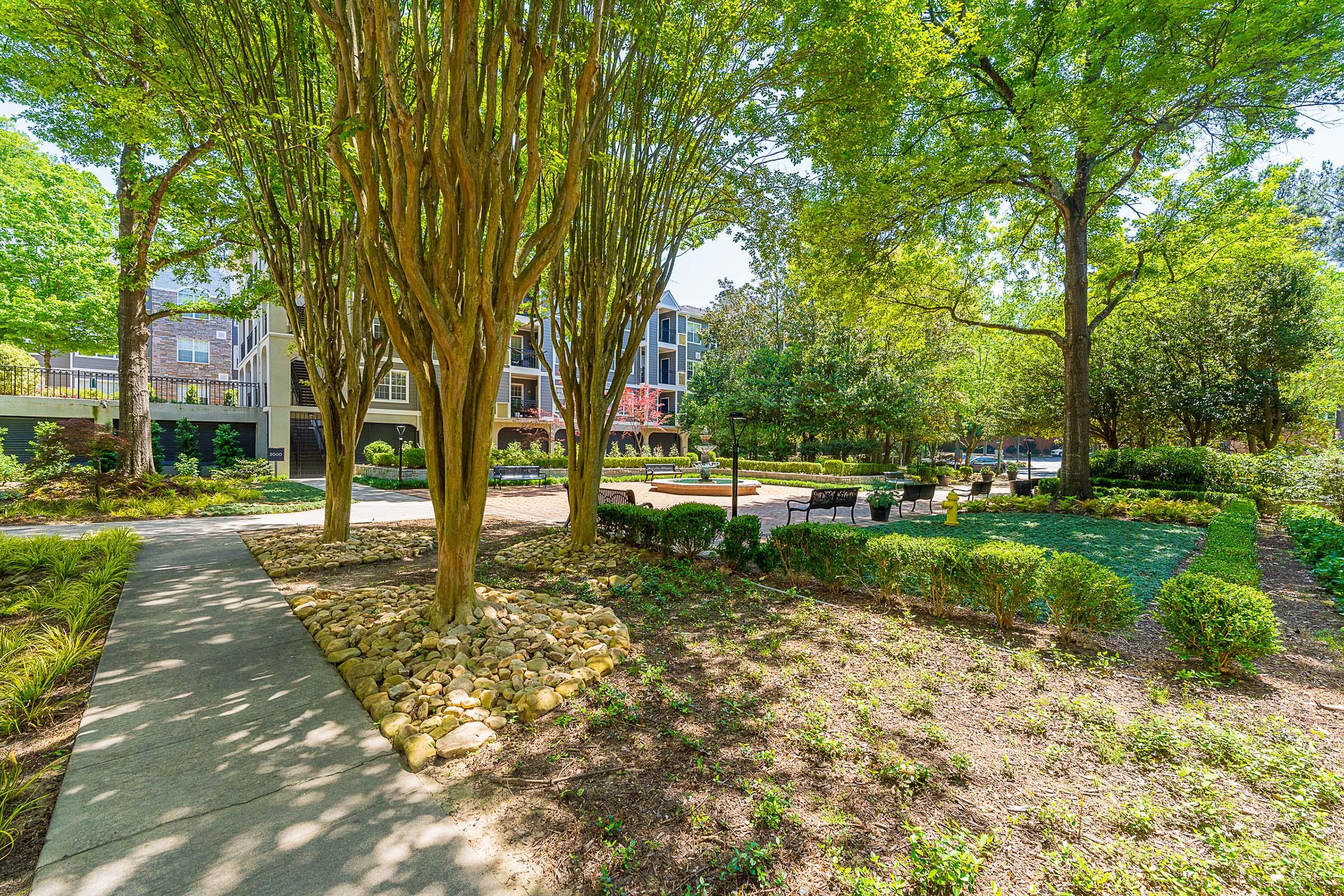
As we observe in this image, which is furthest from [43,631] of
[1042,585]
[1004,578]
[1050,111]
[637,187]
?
[1050,111]

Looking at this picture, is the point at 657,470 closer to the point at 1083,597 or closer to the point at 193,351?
the point at 1083,597

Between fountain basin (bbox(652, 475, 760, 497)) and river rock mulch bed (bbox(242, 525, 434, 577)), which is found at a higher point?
river rock mulch bed (bbox(242, 525, 434, 577))

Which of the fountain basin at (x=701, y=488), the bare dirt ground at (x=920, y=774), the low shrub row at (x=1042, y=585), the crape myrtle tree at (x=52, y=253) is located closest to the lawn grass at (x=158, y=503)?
the crape myrtle tree at (x=52, y=253)

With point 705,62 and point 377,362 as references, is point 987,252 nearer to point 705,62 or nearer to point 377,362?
point 705,62

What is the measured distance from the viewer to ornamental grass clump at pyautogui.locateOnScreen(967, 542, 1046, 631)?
4.85m

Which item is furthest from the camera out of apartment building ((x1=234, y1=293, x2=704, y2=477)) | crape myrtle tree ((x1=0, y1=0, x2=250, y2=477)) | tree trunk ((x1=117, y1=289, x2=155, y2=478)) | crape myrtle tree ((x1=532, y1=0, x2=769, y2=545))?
apartment building ((x1=234, y1=293, x2=704, y2=477))

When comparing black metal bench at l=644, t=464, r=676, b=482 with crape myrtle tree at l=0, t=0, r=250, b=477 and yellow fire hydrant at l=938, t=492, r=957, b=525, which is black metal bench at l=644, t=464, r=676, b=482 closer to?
yellow fire hydrant at l=938, t=492, r=957, b=525

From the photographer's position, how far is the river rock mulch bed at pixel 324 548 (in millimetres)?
6930

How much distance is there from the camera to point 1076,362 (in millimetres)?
13672

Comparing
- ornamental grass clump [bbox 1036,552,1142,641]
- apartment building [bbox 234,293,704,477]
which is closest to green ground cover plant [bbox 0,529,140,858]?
ornamental grass clump [bbox 1036,552,1142,641]

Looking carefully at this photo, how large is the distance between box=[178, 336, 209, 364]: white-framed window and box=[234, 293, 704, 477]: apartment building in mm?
1489

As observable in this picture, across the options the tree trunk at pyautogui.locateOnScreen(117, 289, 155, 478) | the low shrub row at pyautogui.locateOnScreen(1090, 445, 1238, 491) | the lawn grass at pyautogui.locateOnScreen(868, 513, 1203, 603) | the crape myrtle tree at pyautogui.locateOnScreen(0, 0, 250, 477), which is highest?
Result: the crape myrtle tree at pyautogui.locateOnScreen(0, 0, 250, 477)

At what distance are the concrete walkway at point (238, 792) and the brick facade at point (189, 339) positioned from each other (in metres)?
33.6

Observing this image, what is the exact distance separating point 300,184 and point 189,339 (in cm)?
3253
